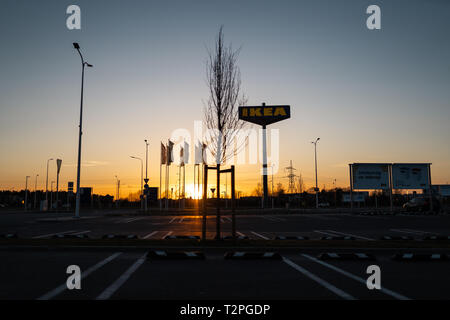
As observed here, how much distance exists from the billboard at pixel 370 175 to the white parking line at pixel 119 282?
115ft

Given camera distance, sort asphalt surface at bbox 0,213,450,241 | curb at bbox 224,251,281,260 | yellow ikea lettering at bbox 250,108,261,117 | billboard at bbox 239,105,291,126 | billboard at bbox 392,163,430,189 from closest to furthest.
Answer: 1. curb at bbox 224,251,281,260
2. asphalt surface at bbox 0,213,450,241
3. billboard at bbox 239,105,291,126
4. yellow ikea lettering at bbox 250,108,261,117
5. billboard at bbox 392,163,430,189

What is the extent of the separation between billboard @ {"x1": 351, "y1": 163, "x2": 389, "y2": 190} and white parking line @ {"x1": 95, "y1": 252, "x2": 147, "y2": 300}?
34.9 meters

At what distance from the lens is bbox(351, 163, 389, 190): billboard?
38438mm

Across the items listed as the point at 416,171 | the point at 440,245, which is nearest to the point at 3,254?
the point at 440,245

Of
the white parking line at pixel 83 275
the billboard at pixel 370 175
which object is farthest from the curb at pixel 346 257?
the billboard at pixel 370 175

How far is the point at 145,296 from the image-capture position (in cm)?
500

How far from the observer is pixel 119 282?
5.86m

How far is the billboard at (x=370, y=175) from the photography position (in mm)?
38438

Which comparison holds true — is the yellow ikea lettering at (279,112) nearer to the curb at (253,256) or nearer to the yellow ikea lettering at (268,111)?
the yellow ikea lettering at (268,111)

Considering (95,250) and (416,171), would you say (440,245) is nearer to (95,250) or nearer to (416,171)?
(95,250)

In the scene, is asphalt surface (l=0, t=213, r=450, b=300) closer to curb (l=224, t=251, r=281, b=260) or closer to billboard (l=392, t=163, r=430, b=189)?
curb (l=224, t=251, r=281, b=260)

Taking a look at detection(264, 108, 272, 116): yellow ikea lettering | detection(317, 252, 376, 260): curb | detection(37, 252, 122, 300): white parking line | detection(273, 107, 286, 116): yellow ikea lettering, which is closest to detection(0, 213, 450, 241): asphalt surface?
detection(317, 252, 376, 260): curb

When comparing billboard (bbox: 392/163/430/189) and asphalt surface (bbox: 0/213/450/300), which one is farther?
billboard (bbox: 392/163/430/189)

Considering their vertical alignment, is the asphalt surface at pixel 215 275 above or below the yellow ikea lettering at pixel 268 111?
below
